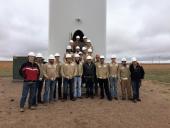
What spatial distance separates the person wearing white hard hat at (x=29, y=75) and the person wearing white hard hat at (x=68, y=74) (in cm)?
138

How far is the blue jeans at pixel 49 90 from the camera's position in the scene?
1348 cm

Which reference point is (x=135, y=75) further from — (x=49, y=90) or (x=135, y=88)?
(x=49, y=90)

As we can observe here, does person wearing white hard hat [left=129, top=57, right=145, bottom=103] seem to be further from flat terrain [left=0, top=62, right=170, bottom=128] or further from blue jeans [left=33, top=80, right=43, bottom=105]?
blue jeans [left=33, top=80, right=43, bottom=105]

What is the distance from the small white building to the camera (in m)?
16.5

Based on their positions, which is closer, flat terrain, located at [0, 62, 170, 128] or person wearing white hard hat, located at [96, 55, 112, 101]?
flat terrain, located at [0, 62, 170, 128]

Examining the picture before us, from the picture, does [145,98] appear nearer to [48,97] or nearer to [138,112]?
[138,112]

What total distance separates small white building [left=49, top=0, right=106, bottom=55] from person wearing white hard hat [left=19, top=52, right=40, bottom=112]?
4.16 meters

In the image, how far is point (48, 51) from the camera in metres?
17.0

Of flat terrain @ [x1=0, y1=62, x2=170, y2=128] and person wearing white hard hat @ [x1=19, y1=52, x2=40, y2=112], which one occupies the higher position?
person wearing white hard hat @ [x1=19, y1=52, x2=40, y2=112]

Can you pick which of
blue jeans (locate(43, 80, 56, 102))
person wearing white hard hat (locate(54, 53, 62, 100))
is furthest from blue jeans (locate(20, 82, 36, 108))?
person wearing white hard hat (locate(54, 53, 62, 100))

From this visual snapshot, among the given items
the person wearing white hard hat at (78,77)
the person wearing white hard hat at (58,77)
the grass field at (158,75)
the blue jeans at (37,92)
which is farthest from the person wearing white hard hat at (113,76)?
the grass field at (158,75)

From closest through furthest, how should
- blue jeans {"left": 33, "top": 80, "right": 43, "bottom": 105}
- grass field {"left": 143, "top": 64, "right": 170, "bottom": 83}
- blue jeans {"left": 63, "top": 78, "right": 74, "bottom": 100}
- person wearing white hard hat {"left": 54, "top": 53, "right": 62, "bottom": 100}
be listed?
blue jeans {"left": 33, "top": 80, "right": 43, "bottom": 105}, person wearing white hard hat {"left": 54, "top": 53, "right": 62, "bottom": 100}, blue jeans {"left": 63, "top": 78, "right": 74, "bottom": 100}, grass field {"left": 143, "top": 64, "right": 170, "bottom": 83}

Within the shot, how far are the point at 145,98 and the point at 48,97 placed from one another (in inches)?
171

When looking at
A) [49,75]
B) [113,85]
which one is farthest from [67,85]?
[113,85]
